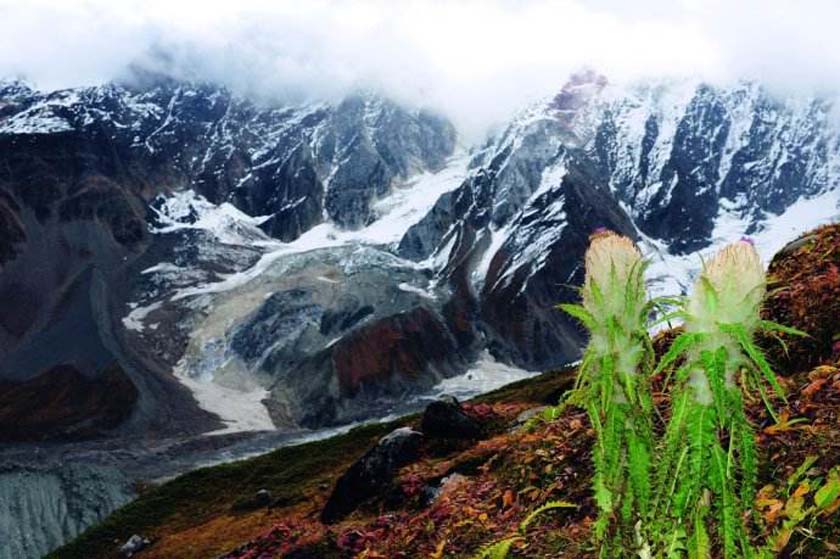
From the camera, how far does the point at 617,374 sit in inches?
158

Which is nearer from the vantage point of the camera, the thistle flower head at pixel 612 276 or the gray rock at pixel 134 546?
the thistle flower head at pixel 612 276

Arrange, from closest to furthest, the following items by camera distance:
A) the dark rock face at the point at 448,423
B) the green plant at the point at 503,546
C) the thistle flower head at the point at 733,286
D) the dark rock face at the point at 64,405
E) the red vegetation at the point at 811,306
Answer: the thistle flower head at the point at 733,286 → the green plant at the point at 503,546 → the red vegetation at the point at 811,306 → the dark rock face at the point at 448,423 → the dark rock face at the point at 64,405

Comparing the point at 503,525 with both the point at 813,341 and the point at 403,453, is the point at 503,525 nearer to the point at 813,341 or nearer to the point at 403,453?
the point at 813,341

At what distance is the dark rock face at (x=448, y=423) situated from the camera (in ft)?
74.9

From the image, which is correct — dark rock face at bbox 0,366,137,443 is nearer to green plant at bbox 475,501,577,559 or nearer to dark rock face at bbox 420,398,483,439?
dark rock face at bbox 420,398,483,439

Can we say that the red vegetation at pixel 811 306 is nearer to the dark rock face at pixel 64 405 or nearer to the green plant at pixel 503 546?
the green plant at pixel 503 546

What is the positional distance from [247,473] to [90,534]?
19072 mm

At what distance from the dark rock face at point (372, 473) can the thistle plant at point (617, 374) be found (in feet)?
49.6

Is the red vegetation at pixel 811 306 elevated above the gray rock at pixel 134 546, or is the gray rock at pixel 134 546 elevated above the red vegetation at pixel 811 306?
the red vegetation at pixel 811 306

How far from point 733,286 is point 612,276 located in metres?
0.60

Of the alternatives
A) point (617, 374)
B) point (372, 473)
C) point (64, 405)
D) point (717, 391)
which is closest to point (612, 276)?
point (617, 374)

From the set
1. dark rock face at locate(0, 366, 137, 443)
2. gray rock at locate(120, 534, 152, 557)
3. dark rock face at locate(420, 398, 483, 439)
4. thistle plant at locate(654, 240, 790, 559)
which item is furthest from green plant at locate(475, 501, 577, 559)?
dark rock face at locate(0, 366, 137, 443)

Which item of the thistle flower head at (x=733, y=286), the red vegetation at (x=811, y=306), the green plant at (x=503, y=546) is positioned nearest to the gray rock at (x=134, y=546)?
the green plant at (x=503, y=546)

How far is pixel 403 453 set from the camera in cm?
2114
